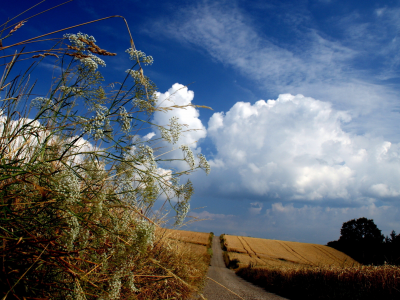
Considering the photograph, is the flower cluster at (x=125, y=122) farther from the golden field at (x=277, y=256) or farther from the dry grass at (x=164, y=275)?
the golden field at (x=277, y=256)

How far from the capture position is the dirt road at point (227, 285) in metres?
6.89

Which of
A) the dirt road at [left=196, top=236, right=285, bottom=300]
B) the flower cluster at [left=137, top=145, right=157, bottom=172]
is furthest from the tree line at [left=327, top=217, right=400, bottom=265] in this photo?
the flower cluster at [left=137, top=145, right=157, bottom=172]

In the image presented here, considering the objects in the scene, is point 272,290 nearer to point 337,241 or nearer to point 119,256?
point 119,256

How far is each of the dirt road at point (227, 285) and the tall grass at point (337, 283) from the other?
103cm

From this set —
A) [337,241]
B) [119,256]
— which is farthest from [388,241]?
[119,256]

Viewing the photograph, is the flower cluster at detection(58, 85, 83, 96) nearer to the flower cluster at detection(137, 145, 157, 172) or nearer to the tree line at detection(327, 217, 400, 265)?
the flower cluster at detection(137, 145, 157, 172)

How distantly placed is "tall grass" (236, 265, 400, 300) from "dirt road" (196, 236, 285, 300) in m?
1.03

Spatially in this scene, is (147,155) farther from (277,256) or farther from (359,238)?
(359,238)

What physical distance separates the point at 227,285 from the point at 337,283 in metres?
4.19

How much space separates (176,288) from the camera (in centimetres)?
451

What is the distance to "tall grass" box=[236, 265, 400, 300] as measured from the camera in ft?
20.9

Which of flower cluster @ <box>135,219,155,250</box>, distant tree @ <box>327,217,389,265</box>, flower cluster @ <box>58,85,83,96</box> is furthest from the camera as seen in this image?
distant tree @ <box>327,217,389,265</box>

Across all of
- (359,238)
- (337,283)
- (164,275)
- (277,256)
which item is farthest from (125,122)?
(359,238)

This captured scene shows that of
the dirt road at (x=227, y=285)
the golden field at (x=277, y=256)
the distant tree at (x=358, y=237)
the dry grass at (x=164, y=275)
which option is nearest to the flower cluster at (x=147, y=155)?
the dry grass at (x=164, y=275)
